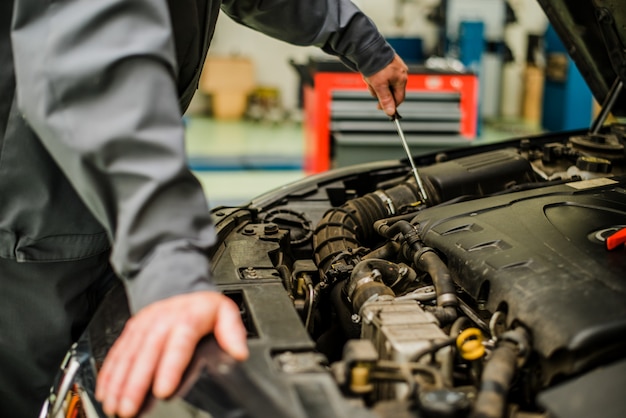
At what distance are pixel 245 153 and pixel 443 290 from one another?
476cm

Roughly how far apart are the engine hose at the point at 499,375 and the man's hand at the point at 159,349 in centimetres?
32

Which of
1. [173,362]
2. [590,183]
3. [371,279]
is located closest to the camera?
[173,362]

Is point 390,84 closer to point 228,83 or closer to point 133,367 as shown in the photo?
point 133,367

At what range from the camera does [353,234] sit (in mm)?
1663

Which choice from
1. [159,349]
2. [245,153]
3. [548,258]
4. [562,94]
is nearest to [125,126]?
[159,349]

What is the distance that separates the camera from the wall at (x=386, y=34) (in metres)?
7.08

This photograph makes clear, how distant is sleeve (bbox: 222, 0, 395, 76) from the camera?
1.71 meters

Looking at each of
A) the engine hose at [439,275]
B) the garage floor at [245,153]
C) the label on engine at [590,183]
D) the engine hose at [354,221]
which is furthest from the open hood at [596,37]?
the garage floor at [245,153]

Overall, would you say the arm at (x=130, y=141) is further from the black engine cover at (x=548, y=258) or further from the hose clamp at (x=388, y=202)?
the hose clamp at (x=388, y=202)

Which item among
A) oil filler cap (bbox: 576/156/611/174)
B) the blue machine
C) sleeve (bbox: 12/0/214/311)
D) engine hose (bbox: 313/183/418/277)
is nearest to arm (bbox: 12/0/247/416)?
sleeve (bbox: 12/0/214/311)

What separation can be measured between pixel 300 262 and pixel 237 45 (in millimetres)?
6554

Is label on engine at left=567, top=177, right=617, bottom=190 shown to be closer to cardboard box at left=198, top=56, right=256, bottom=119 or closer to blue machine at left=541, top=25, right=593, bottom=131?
blue machine at left=541, top=25, right=593, bottom=131

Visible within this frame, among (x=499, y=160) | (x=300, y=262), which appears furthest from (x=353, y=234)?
(x=499, y=160)

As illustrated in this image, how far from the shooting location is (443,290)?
4.07 ft
